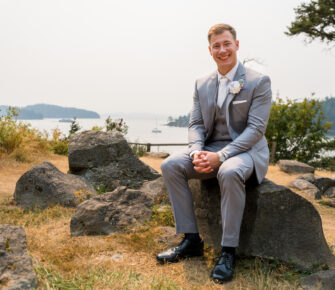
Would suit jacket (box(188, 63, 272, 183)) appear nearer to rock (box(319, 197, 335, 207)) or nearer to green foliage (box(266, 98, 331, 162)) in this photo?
rock (box(319, 197, 335, 207))

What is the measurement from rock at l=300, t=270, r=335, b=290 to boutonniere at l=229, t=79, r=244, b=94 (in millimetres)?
1727

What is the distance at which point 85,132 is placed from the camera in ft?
22.1

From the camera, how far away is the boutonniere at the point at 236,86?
3525 millimetres

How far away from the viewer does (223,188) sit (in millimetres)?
3137

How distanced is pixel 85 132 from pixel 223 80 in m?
3.65

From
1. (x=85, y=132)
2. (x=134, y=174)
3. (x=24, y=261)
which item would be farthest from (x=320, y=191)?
A: (x=24, y=261)

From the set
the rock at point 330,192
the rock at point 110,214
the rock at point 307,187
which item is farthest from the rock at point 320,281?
the rock at point 330,192

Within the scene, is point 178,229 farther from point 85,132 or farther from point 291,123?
point 291,123

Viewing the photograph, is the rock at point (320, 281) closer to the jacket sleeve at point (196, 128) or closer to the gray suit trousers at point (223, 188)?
the gray suit trousers at point (223, 188)

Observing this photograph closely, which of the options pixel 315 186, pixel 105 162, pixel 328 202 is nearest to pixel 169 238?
pixel 105 162

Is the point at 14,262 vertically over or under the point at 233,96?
under

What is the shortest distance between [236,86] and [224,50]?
361 millimetres

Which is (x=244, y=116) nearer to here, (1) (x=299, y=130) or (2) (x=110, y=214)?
(2) (x=110, y=214)

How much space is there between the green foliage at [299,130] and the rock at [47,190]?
33.9ft
